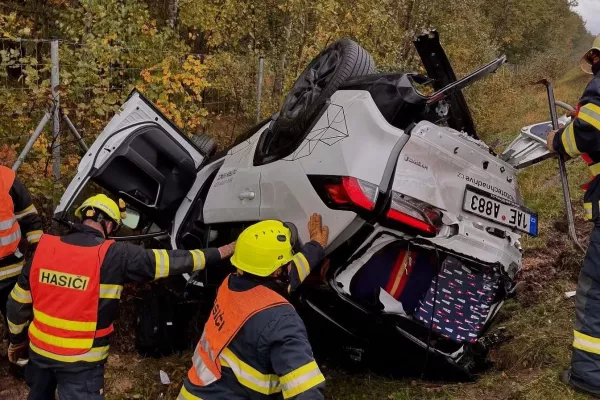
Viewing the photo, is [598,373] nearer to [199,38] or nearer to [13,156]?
[13,156]

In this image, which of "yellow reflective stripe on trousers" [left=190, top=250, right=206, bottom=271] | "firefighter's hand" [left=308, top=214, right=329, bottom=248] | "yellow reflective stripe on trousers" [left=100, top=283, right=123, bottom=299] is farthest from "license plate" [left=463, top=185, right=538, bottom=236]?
"yellow reflective stripe on trousers" [left=100, top=283, right=123, bottom=299]

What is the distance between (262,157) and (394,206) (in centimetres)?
103

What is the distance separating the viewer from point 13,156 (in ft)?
14.2

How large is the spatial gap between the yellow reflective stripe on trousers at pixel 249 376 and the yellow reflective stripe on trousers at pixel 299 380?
0.17 meters

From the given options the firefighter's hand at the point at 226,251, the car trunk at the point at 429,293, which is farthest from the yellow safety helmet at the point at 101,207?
the car trunk at the point at 429,293

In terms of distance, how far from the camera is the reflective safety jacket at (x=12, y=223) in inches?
134

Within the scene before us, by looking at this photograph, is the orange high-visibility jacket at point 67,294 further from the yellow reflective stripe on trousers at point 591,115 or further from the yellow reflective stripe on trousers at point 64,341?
the yellow reflective stripe on trousers at point 591,115

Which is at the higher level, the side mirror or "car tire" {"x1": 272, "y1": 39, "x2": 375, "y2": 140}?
"car tire" {"x1": 272, "y1": 39, "x2": 375, "y2": 140}

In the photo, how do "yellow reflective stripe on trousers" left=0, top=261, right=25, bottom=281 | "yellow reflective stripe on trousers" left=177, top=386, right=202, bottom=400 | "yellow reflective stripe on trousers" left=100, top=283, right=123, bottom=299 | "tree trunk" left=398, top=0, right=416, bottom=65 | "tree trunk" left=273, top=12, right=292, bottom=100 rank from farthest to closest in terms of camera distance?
"tree trunk" left=398, top=0, right=416, bottom=65 → "tree trunk" left=273, top=12, right=292, bottom=100 → "yellow reflective stripe on trousers" left=0, top=261, right=25, bottom=281 → "yellow reflective stripe on trousers" left=100, top=283, right=123, bottom=299 → "yellow reflective stripe on trousers" left=177, top=386, right=202, bottom=400

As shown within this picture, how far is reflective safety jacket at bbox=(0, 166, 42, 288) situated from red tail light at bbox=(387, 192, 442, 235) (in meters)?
2.52

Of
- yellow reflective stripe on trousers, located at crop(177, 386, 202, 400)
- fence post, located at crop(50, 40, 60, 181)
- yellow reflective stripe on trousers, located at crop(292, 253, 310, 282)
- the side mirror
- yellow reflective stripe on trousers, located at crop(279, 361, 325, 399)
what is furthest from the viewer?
fence post, located at crop(50, 40, 60, 181)

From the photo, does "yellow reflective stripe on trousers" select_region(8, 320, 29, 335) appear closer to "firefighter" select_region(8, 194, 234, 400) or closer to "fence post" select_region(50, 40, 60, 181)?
"firefighter" select_region(8, 194, 234, 400)

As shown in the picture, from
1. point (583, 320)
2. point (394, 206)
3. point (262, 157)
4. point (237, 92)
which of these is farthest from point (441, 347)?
point (237, 92)

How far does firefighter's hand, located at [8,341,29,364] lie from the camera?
10.5 feet
